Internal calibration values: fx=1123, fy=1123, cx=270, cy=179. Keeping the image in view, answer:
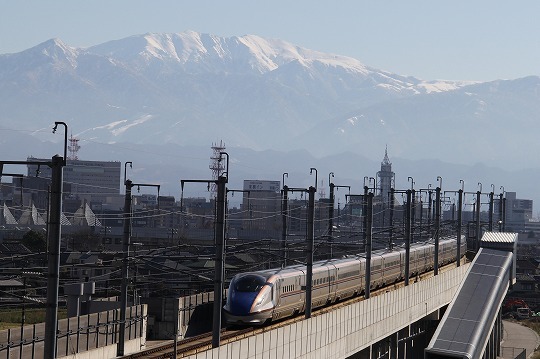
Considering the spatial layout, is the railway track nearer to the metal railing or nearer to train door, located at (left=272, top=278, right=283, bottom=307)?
train door, located at (left=272, top=278, right=283, bottom=307)

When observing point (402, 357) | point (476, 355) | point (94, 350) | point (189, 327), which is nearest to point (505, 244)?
point (402, 357)

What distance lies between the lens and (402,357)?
7181cm

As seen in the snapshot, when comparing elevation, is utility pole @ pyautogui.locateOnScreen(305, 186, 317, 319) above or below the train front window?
above

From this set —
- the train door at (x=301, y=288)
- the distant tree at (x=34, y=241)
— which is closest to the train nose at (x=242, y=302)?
the train door at (x=301, y=288)

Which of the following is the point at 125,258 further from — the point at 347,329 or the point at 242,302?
the point at 347,329

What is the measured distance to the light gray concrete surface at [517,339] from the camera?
99438 mm

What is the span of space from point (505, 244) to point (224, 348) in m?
66.5

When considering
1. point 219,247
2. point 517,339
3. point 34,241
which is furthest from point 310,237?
point 34,241

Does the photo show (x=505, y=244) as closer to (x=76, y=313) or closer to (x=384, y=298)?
(x=384, y=298)

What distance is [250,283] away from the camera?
162 feet

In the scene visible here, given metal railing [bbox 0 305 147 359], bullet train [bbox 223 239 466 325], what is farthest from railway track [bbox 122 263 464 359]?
metal railing [bbox 0 305 147 359]

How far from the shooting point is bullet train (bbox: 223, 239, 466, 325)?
48875mm

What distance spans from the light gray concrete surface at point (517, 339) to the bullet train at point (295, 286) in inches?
1092

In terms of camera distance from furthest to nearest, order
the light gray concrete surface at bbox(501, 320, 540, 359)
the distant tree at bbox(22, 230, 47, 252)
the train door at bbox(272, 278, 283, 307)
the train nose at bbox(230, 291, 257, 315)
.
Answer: the distant tree at bbox(22, 230, 47, 252), the light gray concrete surface at bbox(501, 320, 540, 359), the train door at bbox(272, 278, 283, 307), the train nose at bbox(230, 291, 257, 315)
